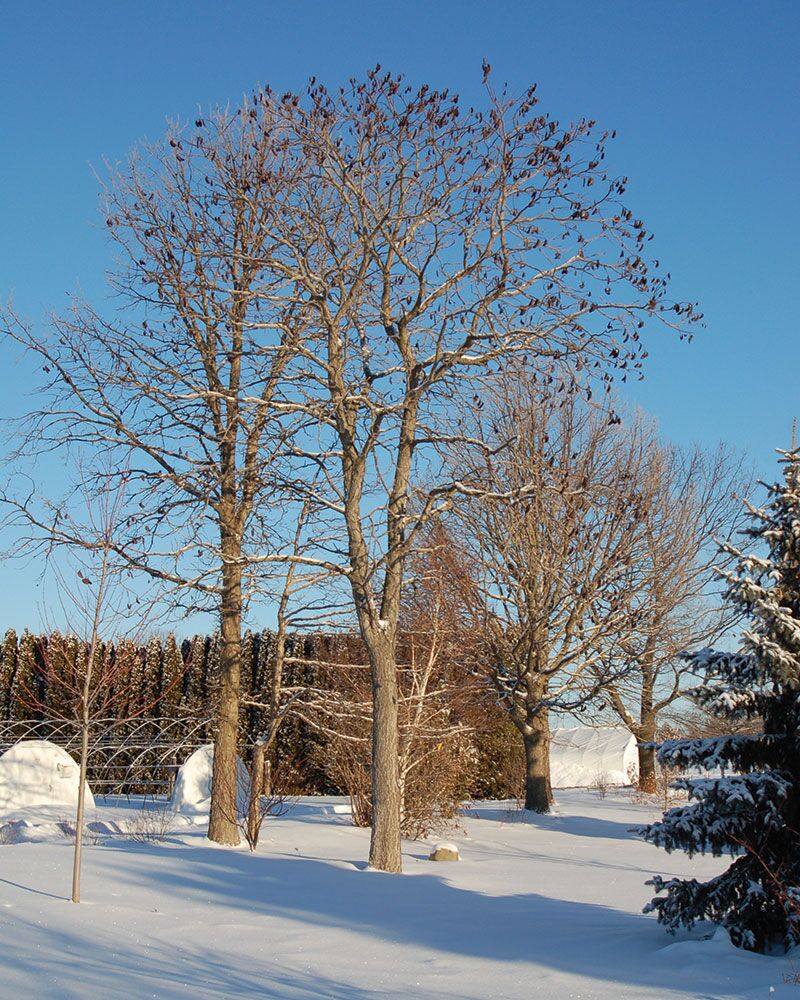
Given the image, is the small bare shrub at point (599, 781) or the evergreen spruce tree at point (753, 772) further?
the small bare shrub at point (599, 781)

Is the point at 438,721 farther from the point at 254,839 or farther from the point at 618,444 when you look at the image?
the point at 618,444

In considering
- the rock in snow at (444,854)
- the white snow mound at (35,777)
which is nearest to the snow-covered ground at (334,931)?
the rock in snow at (444,854)

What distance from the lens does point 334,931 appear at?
8.36 meters

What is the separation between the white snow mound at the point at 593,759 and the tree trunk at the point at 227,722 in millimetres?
21188

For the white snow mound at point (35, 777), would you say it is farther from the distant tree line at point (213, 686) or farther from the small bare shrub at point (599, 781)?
the small bare shrub at point (599, 781)

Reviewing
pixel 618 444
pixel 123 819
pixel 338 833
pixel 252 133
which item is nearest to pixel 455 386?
pixel 252 133

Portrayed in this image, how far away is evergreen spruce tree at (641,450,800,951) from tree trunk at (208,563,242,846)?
303 inches

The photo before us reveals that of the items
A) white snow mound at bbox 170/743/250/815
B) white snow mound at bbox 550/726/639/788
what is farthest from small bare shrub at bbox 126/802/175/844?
white snow mound at bbox 550/726/639/788

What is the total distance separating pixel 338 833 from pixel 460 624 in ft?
19.5

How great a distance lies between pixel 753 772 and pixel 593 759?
27964 mm

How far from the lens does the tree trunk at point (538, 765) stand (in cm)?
2075

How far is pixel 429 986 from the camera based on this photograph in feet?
21.1

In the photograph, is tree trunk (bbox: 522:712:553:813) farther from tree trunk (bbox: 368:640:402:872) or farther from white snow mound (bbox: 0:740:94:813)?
tree trunk (bbox: 368:640:402:872)

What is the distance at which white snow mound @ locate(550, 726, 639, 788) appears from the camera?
33781mm
